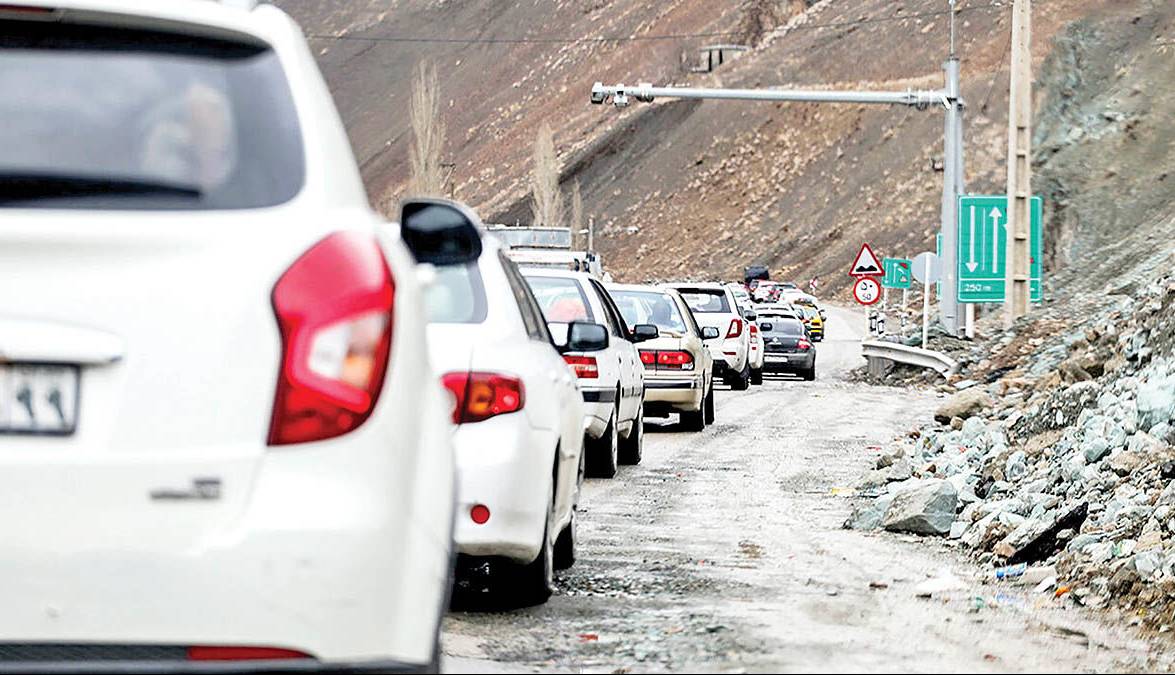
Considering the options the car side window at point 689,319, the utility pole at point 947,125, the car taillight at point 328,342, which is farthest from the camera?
the utility pole at point 947,125

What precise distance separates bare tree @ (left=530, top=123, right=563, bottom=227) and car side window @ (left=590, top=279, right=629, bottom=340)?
12362 centimetres

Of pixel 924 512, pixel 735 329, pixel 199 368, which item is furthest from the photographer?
pixel 735 329

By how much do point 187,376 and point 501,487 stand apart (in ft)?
12.8

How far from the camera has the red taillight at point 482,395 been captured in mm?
8195

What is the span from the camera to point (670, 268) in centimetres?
13162

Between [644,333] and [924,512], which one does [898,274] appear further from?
[924,512]

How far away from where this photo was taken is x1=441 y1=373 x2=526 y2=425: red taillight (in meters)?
8.20

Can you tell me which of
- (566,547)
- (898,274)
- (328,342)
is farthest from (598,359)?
(898,274)

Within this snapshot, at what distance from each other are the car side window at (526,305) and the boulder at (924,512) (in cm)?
364

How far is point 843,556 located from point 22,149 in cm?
731

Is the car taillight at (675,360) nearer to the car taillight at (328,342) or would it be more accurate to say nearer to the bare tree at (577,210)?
the car taillight at (328,342)

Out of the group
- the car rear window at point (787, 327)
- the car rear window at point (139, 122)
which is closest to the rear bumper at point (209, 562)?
the car rear window at point (139, 122)

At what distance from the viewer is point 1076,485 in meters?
12.7

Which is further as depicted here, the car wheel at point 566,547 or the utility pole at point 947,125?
the utility pole at point 947,125
